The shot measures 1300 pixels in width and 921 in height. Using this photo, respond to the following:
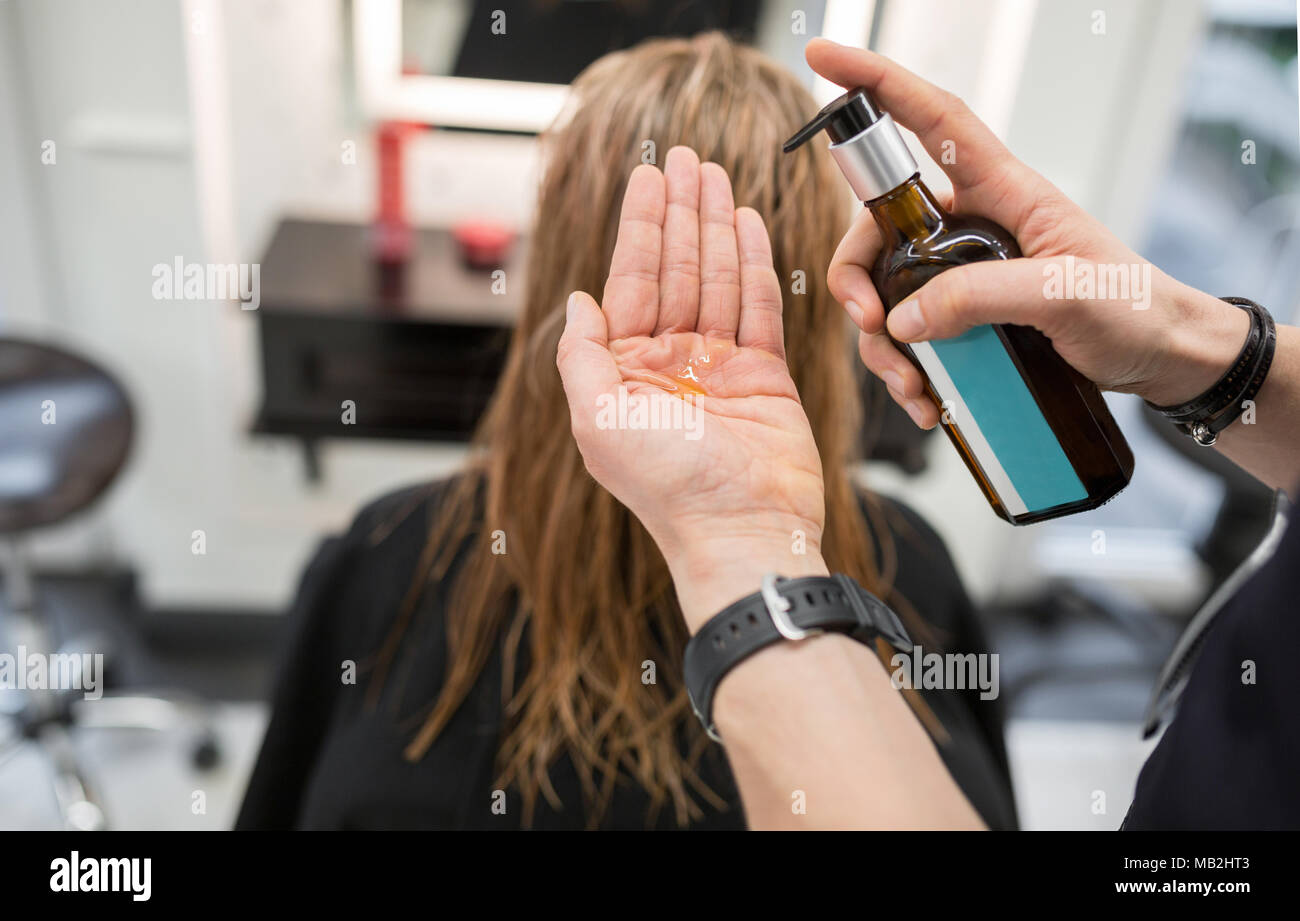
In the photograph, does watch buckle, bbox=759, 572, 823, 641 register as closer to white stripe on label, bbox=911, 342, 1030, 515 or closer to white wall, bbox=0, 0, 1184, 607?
white stripe on label, bbox=911, 342, 1030, 515

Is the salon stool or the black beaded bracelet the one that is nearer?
the black beaded bracelet

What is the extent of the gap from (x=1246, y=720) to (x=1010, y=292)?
18 centimetres

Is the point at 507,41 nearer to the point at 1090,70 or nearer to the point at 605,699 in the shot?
the point at 1090,70

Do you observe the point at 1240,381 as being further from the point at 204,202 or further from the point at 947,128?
the point at 204,202

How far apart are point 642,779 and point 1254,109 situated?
0.96 m

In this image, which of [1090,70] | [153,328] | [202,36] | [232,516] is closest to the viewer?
[1090,70]

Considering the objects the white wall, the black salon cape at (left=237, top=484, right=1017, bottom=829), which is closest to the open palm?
the black salon cape at (left=237, top=484, right=1017, bottom=829)

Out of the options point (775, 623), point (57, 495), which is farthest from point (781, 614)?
point (57, 495)

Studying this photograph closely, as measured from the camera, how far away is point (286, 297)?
1.64m

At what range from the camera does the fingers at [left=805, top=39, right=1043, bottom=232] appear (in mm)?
393

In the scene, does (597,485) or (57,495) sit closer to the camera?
(597,485)

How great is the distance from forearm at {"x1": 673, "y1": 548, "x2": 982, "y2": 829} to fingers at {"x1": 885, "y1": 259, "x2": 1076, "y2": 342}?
0.12 meters

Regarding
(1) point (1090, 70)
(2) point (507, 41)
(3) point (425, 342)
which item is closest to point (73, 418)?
(3) point (425, 342)

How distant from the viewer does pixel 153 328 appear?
1.88 m
